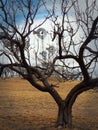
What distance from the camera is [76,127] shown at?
57.6 feet

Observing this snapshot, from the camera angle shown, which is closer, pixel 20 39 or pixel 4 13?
pixel 4 13

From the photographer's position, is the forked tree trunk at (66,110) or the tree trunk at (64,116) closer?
the forked tree trunk at (66,110)

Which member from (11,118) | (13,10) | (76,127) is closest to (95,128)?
(76,127)

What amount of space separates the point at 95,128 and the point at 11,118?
4.36 m

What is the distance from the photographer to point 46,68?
17.0m

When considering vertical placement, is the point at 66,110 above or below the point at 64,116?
above

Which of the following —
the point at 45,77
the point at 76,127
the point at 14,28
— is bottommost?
the point at 76,127

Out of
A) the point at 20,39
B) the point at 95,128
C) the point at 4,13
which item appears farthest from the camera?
the point at 95,128

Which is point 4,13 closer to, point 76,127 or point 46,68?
point 46,68

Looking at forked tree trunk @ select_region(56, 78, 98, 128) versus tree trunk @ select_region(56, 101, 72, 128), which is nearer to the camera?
forked tree trunk @ select_region(56, 78, 98, 128)

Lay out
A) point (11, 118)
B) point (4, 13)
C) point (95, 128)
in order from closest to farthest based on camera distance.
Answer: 1. point (4, 13)
2. point (95, 128)
3. point (11, 118)

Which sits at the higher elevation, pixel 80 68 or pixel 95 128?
pixel 80 68

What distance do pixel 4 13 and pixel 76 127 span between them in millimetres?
5352

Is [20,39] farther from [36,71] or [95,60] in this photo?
[95,60]
